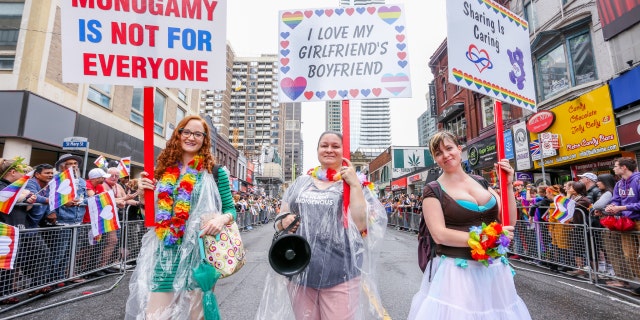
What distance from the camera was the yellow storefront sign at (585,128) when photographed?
11336mm

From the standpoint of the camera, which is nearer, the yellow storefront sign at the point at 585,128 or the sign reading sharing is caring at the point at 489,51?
the sign reading sharing is caring at the point at 489,51

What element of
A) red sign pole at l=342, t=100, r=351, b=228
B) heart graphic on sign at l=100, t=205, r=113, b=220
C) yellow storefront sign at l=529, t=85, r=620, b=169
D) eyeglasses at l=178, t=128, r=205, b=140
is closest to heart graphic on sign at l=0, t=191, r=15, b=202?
heart graphic on sign at l=100, t=205, r=113, b=220

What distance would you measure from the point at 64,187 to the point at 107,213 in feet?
2.39

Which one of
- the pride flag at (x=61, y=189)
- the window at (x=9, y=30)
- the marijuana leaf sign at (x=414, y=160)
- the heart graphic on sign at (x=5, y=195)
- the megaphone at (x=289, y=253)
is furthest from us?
the marijuana leaf sign at (x=414, y=160)

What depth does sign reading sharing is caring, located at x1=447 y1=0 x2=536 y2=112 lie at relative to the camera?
10.0 ft

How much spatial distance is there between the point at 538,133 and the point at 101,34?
16786 mm

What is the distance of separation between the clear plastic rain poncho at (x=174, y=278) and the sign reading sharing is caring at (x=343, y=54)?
4.12 feet

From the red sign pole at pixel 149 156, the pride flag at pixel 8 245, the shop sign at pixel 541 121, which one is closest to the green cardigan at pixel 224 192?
the red sign pole at pixel 149 156

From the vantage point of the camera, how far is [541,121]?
1477 cm

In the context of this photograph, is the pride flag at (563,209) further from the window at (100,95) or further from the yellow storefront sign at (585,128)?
the window at (100,95)

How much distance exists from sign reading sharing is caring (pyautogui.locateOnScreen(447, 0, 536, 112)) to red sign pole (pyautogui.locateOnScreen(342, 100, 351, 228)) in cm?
97

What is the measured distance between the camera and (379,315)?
2.31m

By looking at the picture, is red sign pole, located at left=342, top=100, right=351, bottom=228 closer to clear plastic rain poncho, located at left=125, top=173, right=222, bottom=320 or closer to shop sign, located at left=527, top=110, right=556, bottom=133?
clear plastic rain poncho, located at left=125, top=173, right=222, bottom=320

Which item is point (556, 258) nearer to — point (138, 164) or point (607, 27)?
point (607, 27)
